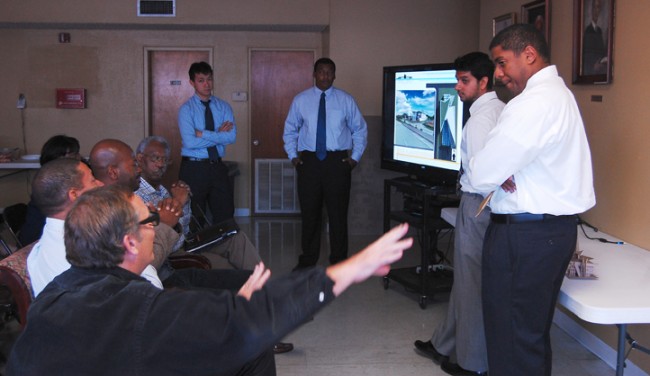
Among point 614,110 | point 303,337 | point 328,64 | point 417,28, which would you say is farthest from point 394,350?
point 417,28

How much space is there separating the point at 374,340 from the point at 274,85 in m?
4.63

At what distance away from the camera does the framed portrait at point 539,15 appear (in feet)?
15.1

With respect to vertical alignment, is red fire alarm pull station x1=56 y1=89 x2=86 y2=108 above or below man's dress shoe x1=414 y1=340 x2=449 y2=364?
above

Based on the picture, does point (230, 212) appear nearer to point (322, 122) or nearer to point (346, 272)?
point (322, 122)

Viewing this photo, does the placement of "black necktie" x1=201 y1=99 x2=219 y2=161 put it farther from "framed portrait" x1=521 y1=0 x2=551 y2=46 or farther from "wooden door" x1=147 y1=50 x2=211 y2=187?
"framed portrait" x1=521 y1=0 x2=551 y2=46

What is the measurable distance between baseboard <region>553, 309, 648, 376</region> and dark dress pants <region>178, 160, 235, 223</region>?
272 cm

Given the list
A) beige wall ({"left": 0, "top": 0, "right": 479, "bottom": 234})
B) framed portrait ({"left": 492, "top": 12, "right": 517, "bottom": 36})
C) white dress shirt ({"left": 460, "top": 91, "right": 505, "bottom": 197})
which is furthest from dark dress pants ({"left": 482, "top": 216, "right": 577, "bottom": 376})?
beige wall ({"left": 0, "top": 0, "right": 479, "bottom": 234})

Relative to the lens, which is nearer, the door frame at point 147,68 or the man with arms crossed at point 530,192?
the man with arms crossed at point 530,192

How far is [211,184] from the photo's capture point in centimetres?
574

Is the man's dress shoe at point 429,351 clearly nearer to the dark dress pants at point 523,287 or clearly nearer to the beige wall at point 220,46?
the dark dress pants at point 523,287

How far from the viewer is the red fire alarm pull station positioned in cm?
807

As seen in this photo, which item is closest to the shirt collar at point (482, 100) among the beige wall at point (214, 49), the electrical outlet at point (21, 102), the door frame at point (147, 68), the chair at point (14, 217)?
the chair at point (14, 217)

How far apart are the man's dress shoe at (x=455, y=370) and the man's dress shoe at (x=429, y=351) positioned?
0.05m

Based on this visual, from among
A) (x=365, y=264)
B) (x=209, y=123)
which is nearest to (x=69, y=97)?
(x=209, y=123)
